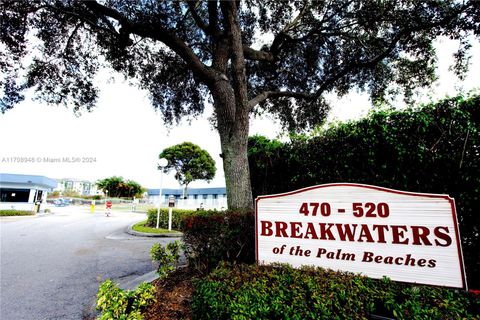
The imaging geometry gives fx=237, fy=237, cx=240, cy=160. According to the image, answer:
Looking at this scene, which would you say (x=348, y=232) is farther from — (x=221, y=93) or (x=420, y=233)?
(x=221, y=93)

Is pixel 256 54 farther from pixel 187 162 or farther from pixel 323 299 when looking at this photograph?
pixel 187 162

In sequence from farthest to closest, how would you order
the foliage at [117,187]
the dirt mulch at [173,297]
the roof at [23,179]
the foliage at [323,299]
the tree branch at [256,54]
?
the foliage at [117,187], the roof at [23,179], the tree branch at [256,54], the dirt mulch at [173,297], the foliage at [323,299]

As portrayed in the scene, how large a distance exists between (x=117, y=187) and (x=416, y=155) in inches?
2852

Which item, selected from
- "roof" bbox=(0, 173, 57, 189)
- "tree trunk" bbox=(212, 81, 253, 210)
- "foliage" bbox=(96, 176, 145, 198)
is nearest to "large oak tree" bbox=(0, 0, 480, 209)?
"tree trunk" bbox=(212, 81, 253, 210)

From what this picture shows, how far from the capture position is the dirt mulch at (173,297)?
297 cm

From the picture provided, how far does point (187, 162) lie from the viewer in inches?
1609

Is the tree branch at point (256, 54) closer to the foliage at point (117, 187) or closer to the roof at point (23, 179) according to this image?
the roof at point (23, 179)

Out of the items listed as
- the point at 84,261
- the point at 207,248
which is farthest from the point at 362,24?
the point at 84,261

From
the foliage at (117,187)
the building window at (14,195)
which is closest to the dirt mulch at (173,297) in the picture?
the building window at (14,195)

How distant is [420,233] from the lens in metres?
2.47

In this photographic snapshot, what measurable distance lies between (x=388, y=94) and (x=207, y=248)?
24.8 feet

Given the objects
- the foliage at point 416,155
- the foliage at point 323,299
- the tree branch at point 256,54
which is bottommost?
the foliage at point 323,299

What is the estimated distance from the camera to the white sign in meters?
2.38

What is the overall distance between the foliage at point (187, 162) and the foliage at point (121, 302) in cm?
3760
